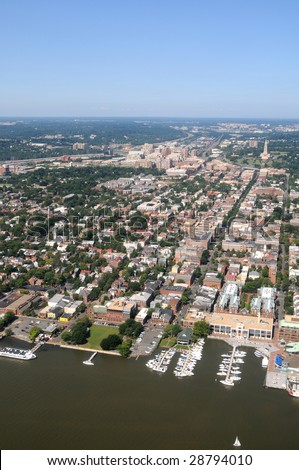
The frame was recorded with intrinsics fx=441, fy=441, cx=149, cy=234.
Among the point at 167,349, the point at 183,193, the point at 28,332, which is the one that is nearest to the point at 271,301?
the point at 167,349

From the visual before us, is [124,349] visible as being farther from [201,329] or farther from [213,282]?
[213,282]

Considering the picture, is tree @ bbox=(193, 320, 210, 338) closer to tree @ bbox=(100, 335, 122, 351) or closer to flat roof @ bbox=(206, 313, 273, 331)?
flat roof @ bbox=(206, 313, 273, 331)

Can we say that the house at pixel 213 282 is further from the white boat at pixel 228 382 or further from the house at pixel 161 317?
the white boat at pixel 228 382

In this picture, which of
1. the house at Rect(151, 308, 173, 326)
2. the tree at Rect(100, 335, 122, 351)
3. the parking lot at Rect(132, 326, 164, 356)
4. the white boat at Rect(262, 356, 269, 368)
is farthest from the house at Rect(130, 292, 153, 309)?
the white boat at Rect(262, 356, 269, 368)

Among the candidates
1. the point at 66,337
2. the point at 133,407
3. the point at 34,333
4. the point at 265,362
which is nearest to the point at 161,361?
the point at 133,407

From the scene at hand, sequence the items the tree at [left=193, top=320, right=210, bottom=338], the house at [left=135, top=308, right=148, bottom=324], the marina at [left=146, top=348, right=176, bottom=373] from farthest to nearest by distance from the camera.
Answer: the house at [left=135, top=308, right=148, bottom=324], the tree at [left=193, top=320, right=210, bottom=338], the marina at [left=146, top=348, right=176, bottom=373]

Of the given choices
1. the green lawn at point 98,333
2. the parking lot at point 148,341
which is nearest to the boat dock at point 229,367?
the parking lot at point 148,341
